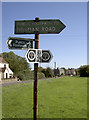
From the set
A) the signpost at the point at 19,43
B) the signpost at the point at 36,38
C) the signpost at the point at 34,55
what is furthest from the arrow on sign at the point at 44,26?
the signpost at the point at 34,55

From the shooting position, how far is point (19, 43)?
4055mm

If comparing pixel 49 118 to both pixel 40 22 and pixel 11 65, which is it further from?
pixel 11 65

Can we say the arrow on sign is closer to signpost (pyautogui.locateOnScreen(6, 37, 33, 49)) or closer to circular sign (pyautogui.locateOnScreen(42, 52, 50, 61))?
signpost (pyautogui.locateOnScreen(6, 37, 33, 49))

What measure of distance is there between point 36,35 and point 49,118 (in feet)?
13.5

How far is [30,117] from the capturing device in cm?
669

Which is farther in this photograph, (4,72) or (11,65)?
(11,65)

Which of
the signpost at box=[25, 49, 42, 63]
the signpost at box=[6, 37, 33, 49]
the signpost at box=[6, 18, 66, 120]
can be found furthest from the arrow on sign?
the signpost at box=[25, 49, 42, 63]

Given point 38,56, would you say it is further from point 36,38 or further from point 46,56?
point 36,38

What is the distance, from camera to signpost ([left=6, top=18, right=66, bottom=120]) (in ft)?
12.8

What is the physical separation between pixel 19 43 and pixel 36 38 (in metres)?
0.47

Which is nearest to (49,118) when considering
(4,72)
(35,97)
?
(35,97)

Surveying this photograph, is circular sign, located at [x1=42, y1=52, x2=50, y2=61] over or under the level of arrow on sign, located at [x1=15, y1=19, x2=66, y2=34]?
under

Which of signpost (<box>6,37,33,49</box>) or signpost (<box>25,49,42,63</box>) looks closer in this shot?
signpost (<box>25,49,42,63</box>)

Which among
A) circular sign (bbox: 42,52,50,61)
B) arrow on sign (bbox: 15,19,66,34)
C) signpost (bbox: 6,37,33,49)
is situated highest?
arrow on sign (bbox: 15,19,66,34)
